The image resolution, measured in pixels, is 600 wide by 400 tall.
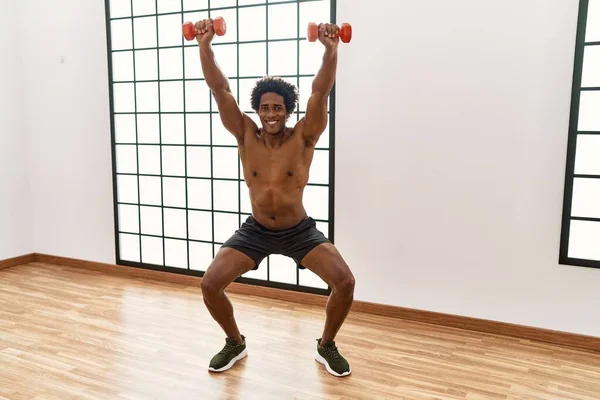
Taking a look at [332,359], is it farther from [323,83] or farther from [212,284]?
[323,83]

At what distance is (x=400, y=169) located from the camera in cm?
321

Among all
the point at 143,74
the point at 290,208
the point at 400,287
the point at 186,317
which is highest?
the point at 143,74

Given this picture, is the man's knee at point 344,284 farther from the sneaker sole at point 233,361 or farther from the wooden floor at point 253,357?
the sneaker sole at point 233,361

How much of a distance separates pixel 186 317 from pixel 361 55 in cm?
187

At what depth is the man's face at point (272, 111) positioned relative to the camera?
8.72ft

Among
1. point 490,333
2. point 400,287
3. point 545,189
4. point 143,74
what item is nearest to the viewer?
point 545,189

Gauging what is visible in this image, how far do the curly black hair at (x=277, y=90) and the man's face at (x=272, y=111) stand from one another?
1.4 inches

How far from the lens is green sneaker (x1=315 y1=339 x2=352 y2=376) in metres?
2.54

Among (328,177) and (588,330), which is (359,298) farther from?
(588,330)

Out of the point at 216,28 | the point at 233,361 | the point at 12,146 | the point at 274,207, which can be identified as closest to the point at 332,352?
the point at 233,361

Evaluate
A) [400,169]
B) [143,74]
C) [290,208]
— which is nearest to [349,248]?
[400,169]

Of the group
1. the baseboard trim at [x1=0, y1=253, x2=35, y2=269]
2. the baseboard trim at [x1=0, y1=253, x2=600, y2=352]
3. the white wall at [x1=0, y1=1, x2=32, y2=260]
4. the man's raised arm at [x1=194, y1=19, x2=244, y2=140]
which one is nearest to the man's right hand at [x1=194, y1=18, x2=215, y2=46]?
the man's raised arm at [x1=194, y1=19, x2=244, y2=140]

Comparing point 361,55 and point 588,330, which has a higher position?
point 361,55

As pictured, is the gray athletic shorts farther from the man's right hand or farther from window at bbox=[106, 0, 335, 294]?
the man's right hand
